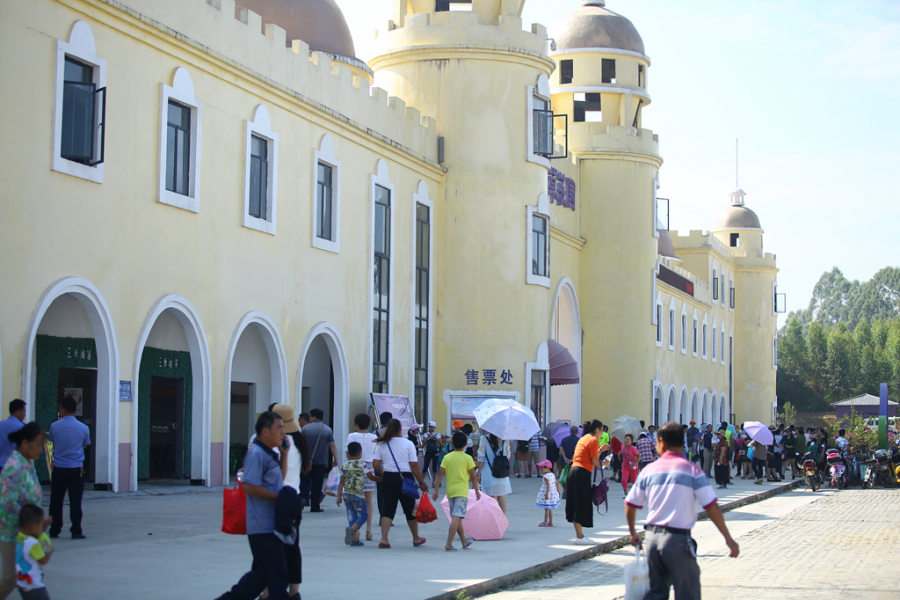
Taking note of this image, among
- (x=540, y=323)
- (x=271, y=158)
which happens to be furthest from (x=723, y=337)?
(x=271, y=158)

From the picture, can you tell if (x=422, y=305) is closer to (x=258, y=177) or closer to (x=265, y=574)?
(x=258, y=177)

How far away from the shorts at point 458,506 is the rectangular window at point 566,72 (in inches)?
1144

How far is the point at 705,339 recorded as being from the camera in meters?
58.3

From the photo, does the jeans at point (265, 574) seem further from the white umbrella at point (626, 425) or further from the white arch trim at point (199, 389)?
the white umbrella at point (626, 425)

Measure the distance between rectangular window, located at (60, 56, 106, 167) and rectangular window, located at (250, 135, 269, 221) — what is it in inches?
182

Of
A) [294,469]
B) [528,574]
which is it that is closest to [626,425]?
[528,574]

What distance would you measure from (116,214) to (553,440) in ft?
48.7

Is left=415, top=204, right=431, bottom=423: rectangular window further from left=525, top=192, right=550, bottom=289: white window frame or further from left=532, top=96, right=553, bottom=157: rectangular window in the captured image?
left=532, top=96, right=553, bottom=157: rectangular window

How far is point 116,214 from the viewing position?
56.0ft

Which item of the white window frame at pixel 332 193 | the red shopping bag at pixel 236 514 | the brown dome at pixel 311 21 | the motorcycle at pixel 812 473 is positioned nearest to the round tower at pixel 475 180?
the brown dome at pixel 311 21

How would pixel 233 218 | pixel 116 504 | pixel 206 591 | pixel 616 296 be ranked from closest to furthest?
pixel 206 591, pixel 116 504, pixel 233 218, pixel 616 296

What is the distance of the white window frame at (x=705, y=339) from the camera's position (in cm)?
5731

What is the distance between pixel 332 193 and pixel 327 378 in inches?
186

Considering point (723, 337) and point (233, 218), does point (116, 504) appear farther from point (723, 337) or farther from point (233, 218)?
point (723, 337)
